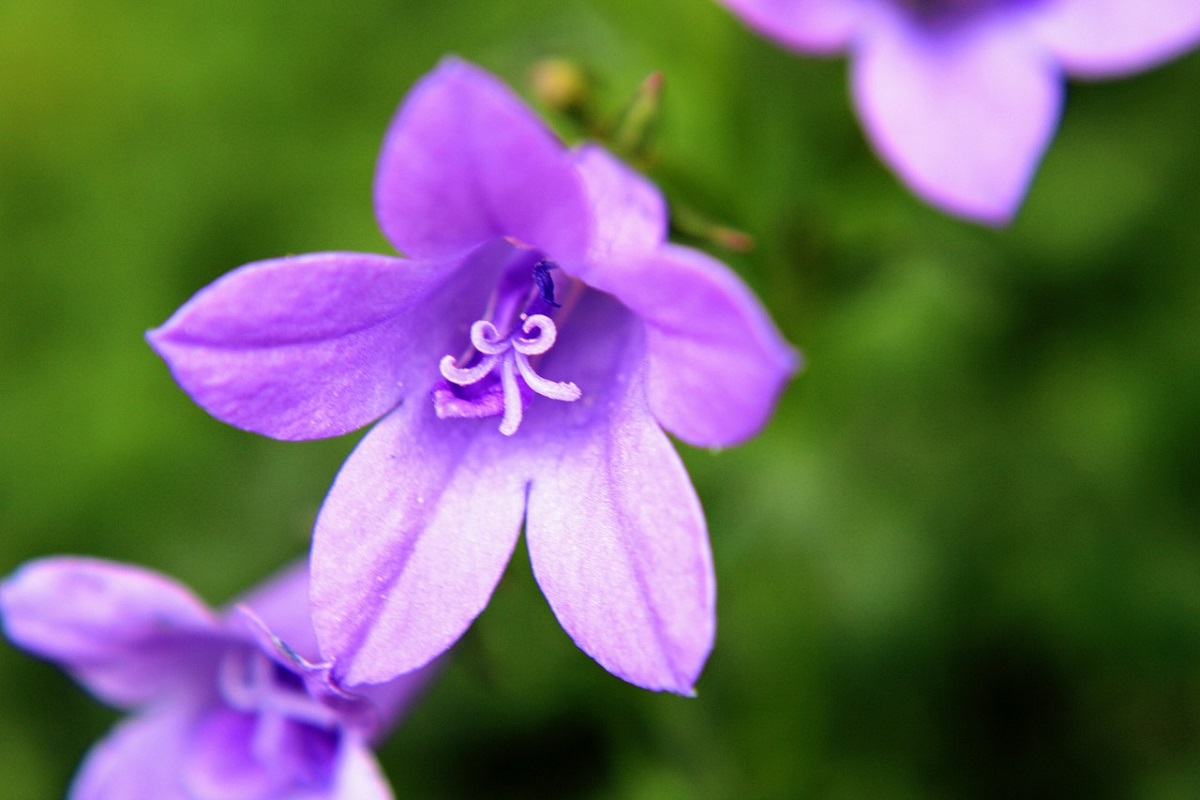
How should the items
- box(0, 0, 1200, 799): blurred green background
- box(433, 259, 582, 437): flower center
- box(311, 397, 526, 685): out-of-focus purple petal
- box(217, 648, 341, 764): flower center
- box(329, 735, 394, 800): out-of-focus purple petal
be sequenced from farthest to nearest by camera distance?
box(0, 0, 1200, 799): blurred green background → box(217, 648, 341, 764): flower center → box(329, 735, 394, 800): out-of-focus purple petal → box(433, 259, 582, 437): flower center → box(311, 397, 526, 685): out-of-focus purple petal

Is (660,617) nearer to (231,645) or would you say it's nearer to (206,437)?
(231,645)

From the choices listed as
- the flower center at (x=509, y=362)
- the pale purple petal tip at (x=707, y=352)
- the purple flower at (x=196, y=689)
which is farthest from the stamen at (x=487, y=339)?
the purple flower at (x=196, y=689)

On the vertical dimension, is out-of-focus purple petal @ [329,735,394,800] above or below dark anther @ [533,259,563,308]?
below

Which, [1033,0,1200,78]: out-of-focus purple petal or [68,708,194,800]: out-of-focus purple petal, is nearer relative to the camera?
[1033,0,1200,78]: out-of-focus purple petal

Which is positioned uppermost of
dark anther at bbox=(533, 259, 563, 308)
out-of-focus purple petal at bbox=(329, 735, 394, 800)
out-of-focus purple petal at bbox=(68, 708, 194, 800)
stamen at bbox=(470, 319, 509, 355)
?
dark anther at bbox=(533, 259, 563, 308)

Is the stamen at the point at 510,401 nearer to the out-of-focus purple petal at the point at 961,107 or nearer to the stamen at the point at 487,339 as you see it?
the stamen at the point at 487,339

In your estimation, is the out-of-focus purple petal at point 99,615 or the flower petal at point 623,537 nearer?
the flower petal at point 623,537

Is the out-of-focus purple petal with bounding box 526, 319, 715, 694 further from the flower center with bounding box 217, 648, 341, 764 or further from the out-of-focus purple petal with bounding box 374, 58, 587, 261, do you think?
the flower center with bounding box 217, 648, 341, 764

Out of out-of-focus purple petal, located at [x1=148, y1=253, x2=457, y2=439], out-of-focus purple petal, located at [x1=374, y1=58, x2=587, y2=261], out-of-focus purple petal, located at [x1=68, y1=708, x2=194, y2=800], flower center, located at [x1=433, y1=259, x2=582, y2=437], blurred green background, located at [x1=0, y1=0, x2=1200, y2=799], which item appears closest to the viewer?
out-of-focus purple petal, located at [x1=374, y1=58, x2=587, y2=261]

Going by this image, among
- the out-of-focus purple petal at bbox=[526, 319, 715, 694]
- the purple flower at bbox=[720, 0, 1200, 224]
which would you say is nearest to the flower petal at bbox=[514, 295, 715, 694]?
the out-of-focus purple petal at bbox=[526, 319, 715, 694]
